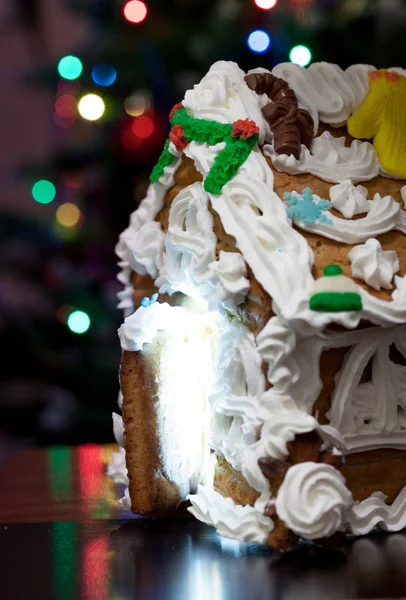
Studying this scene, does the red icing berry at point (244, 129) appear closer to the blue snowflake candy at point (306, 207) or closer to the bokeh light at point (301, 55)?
the blue snowflake candy at point (306, 207)

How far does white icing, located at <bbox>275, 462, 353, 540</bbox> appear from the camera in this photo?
10.1 ft

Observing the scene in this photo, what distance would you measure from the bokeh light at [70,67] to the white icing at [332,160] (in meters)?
1.78

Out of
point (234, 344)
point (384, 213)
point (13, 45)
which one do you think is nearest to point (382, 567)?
point (234, 344)

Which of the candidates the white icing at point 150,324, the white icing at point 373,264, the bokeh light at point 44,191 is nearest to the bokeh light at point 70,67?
the bokeh light at point 44,191

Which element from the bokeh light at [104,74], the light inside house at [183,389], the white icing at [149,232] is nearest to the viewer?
the light inside house at [183,389]

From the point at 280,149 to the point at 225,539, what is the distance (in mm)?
1357

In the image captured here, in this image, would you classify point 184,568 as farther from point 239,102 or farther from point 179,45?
point 179,45

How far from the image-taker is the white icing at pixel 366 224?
3441 millimetres

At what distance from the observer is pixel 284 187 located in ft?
11.8

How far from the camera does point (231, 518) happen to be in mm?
3355

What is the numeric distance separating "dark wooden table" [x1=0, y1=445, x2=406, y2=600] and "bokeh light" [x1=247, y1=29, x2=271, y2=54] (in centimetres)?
221

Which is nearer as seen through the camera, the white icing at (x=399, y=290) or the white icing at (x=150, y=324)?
the white icing at (x=399, y=290)

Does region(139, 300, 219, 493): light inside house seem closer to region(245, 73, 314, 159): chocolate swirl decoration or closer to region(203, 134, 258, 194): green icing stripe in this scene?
region(203, 134, 258, 194): green icing stripe

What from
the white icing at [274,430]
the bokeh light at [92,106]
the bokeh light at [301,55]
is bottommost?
the white icing at [274,430]
